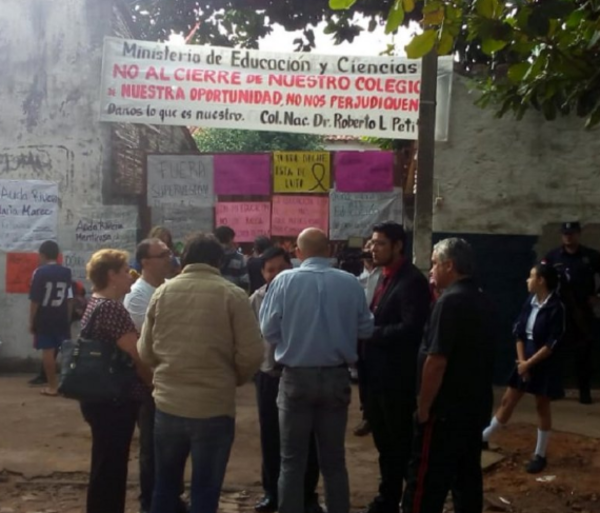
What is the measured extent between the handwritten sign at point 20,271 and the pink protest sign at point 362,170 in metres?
3.74

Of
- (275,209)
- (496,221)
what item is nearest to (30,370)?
(275,209)

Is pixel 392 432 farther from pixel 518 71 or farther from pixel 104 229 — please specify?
pixel 104 229

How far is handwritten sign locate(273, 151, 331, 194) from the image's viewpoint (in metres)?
11.7

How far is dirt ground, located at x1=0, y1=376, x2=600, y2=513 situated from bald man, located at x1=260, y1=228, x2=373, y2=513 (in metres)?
1.09

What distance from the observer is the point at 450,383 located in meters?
5.42

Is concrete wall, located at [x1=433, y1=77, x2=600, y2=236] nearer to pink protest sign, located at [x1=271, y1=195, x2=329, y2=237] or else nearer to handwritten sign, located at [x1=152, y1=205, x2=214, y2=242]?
pink protest sign, located at [x1=271, y1=195, x2=329, y2=237]

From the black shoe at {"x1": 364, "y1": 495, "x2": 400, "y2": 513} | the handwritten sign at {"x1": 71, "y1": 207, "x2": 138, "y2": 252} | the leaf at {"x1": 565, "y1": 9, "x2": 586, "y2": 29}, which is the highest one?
the leaf at {"x1": 565, "y1": 9, "x2": 586, "y2": 29}

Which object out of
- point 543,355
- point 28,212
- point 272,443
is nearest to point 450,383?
point 272,443

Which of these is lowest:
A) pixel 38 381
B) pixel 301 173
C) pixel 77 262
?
pixel 38 381

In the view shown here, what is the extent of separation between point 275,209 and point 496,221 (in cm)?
253

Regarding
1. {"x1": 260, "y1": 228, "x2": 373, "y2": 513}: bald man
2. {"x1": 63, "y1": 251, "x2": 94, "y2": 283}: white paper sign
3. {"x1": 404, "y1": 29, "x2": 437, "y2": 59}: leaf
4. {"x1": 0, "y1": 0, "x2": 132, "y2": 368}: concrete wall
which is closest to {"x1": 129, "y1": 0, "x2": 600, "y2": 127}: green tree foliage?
{"x1": 404, "y1": 29, "x2": 437, "y2": 59}: leaf

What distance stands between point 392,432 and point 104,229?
6.54 metres

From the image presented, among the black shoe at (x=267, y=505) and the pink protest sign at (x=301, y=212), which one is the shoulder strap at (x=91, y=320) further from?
the pink protest sign at (x=301, y=212)

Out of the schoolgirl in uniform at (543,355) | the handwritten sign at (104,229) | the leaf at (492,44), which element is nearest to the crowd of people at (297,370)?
the leaf at (492,44)
